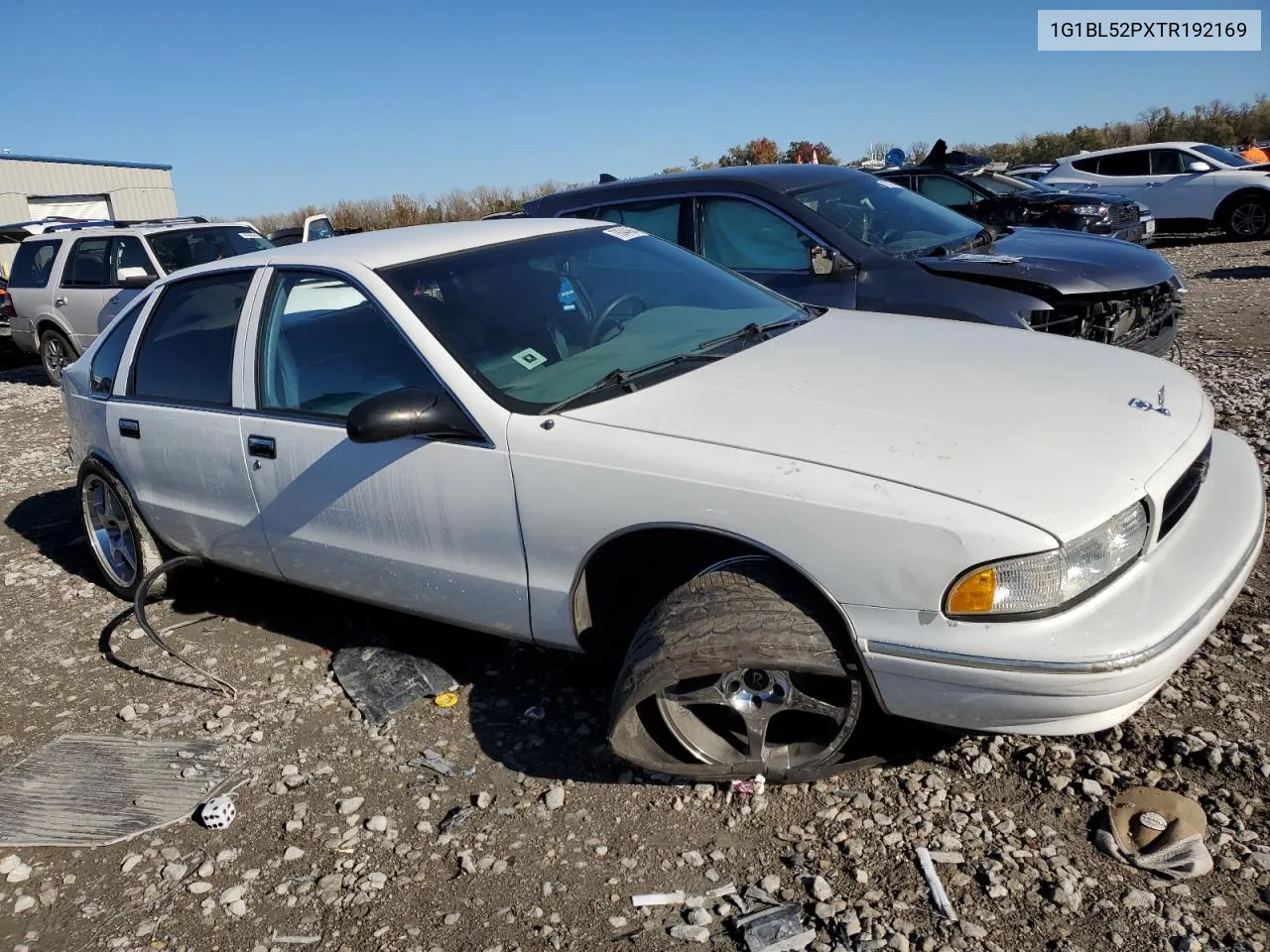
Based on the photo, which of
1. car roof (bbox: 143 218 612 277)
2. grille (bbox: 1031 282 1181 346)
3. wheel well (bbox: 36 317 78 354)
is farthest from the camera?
Result: wheel well (bbox: 36 317 78 354)

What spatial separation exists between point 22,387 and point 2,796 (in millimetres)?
10552

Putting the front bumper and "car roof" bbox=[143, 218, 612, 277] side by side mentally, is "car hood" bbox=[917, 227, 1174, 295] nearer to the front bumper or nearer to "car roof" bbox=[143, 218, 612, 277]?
"car roof" bbox=[143, 218, 612, 277]

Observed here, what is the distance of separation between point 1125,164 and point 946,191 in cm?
788

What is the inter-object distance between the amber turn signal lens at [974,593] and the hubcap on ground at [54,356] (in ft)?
38.9

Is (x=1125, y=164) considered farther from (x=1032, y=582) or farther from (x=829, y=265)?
(x=1032, y=582)

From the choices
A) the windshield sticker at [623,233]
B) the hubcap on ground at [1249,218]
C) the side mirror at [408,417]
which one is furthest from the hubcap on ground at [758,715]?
the hubcap on ground at [1249,218]

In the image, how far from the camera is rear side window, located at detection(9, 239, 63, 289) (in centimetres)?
1173

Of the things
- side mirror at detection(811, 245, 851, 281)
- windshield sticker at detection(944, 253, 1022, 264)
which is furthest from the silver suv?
windshield sticker at detection(944, 253, 1022, 264)

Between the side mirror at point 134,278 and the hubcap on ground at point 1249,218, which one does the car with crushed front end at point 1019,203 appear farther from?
the side mirror at point 134,278

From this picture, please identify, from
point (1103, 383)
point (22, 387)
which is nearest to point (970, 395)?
point (1103, 383)

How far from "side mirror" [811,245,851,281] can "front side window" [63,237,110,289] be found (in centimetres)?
859

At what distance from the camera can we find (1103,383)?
10.3 ft

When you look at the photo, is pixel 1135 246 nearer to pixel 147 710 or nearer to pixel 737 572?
pixel 737 572

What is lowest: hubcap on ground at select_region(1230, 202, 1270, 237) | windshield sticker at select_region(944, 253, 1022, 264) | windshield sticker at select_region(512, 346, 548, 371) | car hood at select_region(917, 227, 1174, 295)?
hubcap on ground at select_region(1230, 202, 1270, 237)
